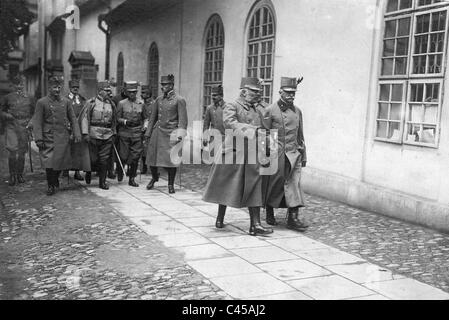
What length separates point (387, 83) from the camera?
26.3ft

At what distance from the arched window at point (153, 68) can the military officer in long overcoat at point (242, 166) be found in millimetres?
11682

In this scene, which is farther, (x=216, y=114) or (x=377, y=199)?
(x=216, y=114)

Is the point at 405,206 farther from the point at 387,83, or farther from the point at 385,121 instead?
the point at 387,83

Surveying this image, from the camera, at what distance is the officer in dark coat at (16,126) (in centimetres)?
1004

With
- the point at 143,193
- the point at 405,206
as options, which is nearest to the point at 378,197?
the point at 405,206

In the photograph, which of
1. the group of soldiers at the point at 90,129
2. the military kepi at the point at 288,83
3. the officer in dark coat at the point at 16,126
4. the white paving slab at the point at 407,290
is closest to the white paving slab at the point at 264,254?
the white paving slab at the point at 407,290

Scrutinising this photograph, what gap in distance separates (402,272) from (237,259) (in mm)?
1605

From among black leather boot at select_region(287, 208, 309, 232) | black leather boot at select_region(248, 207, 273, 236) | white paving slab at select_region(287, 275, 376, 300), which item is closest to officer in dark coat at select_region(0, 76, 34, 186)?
black leather boot at select_region(248, 207, 273, 236)

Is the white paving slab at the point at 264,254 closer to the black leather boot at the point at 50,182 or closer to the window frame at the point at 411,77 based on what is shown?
the window frame at the point at 411,77

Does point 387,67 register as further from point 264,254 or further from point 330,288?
point 330,288

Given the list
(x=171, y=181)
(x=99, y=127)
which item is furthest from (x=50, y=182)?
(x=171, y=181)

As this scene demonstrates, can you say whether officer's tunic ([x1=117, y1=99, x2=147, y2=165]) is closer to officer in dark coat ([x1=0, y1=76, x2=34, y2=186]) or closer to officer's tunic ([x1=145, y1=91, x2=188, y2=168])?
officer's tunic ([x1=145, y1=91, x2=188, y2=168])

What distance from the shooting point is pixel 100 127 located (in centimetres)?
950

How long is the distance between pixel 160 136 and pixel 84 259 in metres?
4.43
